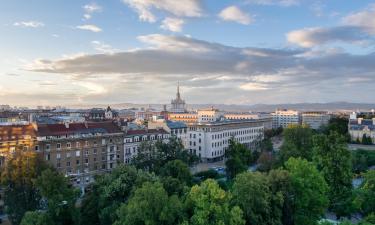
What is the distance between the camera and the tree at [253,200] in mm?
36312

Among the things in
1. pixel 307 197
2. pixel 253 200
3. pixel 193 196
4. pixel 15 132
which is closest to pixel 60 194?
pixel 193 196

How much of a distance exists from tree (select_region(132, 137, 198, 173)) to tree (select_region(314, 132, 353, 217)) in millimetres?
27344

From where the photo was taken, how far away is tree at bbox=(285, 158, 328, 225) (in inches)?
1614

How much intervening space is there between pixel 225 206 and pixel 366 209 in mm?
21012

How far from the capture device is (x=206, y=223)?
3325cm

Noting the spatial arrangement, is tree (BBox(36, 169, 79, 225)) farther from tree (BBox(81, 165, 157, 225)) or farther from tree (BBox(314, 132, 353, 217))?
tree (BBox(314, 132, 353, 217))

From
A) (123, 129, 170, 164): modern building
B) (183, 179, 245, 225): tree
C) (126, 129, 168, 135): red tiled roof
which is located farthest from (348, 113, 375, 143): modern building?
(183, 179, 245, 225): tree

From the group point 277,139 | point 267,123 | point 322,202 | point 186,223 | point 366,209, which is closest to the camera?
point 186,223

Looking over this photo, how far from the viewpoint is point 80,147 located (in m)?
71.1

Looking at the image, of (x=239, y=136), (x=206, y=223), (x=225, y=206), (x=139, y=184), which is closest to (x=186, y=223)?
(x=206, y=223)

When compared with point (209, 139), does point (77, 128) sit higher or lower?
higher

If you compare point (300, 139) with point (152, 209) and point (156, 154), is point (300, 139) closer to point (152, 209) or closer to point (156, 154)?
point (156, 154)

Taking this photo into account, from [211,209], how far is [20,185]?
2962cm

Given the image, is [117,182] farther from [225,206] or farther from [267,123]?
[267,123]
